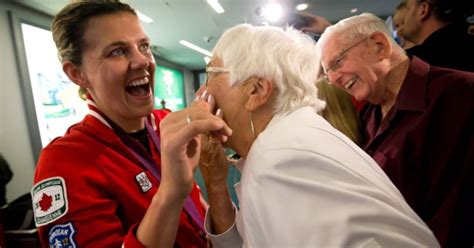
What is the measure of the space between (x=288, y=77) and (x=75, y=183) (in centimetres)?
75

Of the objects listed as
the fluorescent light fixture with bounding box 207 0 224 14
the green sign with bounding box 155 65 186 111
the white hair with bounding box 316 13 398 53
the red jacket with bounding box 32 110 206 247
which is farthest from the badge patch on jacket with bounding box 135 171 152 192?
the green sign with bounding box 155 65 186 111

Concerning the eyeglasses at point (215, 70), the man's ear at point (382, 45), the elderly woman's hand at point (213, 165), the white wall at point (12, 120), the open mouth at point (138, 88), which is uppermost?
the man's ear at point (382, 45)

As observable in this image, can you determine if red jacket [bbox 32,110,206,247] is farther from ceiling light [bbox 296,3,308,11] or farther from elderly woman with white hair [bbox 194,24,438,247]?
ceiling light [bbox 296,3,308,11]

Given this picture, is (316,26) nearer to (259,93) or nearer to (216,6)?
(259,93)

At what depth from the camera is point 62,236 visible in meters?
0.76

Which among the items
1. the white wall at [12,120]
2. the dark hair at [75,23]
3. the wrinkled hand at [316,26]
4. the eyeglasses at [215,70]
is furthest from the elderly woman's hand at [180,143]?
the white wall at [12,120]

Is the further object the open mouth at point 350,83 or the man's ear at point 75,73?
the open mouth at point 350,83

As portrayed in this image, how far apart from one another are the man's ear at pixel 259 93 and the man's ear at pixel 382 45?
840 mm

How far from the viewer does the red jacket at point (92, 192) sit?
763mm

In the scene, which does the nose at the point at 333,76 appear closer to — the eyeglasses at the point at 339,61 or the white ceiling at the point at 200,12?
the eyeglasses at the point at 339,61

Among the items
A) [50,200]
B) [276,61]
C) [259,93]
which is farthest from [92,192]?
[276,61]

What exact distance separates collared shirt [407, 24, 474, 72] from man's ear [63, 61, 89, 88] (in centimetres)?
175

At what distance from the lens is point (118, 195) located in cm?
87

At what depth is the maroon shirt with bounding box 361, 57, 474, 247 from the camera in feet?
3.83
